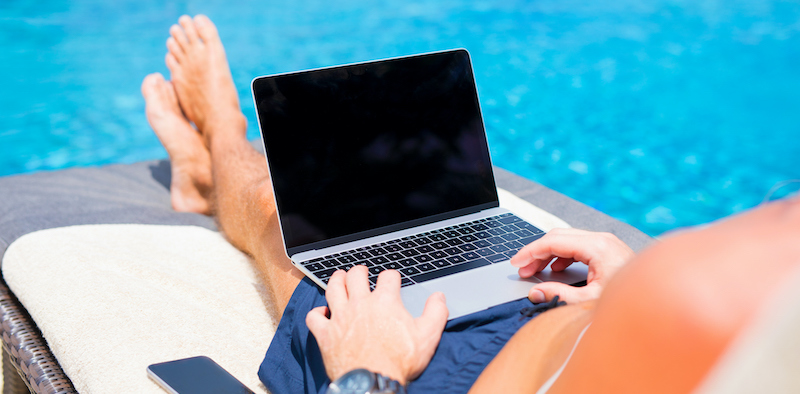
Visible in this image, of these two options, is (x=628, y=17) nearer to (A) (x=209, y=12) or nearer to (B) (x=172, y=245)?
(A) (x=209, y=12)

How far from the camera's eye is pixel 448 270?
3.15 feet

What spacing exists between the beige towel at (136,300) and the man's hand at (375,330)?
0.26m

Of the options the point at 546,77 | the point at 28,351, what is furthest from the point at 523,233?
the point at 546,77

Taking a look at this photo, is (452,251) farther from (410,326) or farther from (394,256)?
(410,326)

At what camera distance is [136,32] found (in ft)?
17.6

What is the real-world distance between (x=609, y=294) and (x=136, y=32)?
5896 mm

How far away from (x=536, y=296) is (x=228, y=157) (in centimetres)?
101

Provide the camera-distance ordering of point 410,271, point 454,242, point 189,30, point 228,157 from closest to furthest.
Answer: point 410,271, point 454,242, point 228,157, point 189,30

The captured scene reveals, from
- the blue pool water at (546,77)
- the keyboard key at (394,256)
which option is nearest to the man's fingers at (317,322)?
the keyboard key at (394,256)

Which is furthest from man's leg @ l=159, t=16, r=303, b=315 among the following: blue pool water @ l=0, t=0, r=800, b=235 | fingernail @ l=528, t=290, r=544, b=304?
blue pool water @ l=0, t=0, r=800, b=235

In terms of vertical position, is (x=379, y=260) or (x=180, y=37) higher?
(x=180, y=37)

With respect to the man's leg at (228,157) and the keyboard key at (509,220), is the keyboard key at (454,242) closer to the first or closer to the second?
the keyboard key at (509,220)

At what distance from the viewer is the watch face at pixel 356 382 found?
2.02 ft

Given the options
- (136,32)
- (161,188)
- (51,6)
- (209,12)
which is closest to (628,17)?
(209,12)
